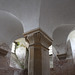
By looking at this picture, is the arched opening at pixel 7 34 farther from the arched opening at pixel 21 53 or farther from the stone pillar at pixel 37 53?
the arched opening at pixel 21 53

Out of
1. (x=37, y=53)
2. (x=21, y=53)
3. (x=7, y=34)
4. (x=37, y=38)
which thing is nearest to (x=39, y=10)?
(x=37, y=38)

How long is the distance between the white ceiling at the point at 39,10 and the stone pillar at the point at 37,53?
0.85ft

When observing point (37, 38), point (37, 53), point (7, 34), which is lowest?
point (37, 53)

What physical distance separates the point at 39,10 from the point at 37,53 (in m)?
1.10

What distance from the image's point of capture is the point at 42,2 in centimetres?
265

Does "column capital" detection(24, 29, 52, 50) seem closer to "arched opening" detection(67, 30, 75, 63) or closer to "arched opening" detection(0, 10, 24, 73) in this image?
"arched opening" detection(0, 10, 24, 73)

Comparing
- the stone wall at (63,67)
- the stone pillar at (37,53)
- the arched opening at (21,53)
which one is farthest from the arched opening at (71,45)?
the arched opening at (21,53)

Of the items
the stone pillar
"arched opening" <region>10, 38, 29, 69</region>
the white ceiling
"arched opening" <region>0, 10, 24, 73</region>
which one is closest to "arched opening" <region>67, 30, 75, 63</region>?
the white ceiling

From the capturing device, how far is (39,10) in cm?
270

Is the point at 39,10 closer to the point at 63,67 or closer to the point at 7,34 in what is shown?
the point at 7,34

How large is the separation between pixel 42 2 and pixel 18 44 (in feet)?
17.8

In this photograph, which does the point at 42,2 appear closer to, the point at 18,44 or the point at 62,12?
the point at 62,12

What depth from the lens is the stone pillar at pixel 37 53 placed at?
7.46 ft

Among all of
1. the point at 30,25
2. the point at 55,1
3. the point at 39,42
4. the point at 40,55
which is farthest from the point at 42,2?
the point at 40,55
